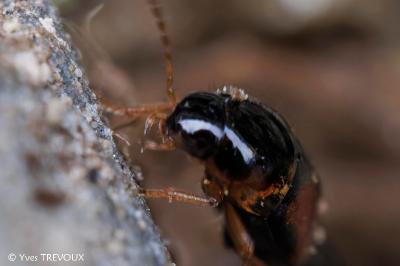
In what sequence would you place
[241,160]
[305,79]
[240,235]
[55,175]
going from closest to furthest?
[55,175]
[241,160]
[240,235]
[305,79]

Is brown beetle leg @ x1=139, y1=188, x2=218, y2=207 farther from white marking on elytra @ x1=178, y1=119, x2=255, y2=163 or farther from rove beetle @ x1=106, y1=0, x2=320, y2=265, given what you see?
white marking on elytra @ x1=178, y1=119, x2=255, y2=163

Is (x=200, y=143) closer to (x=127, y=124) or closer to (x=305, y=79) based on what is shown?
(x=127, y=124)

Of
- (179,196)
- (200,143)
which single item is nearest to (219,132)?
(200,143)

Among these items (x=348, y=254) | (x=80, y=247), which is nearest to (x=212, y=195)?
(x=80, y=247)

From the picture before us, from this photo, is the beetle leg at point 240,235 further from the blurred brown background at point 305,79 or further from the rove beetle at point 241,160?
the blurred brown background at point 305,79

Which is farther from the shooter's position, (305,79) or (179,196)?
(305,79)

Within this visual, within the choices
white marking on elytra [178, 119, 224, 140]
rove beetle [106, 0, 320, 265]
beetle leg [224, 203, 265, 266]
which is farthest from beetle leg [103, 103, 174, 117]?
beetle leg [224, 203, 265, 266]

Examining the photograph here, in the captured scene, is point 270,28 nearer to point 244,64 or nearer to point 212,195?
point 244,64

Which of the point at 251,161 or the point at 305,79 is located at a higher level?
the point at 251,161
